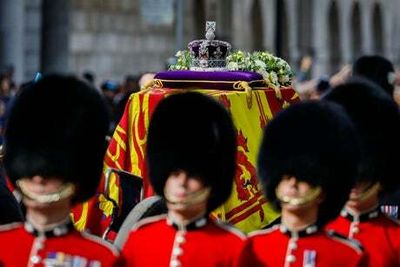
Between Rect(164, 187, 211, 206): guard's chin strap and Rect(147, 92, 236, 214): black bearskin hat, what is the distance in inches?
2.0

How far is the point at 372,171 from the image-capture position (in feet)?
21.4

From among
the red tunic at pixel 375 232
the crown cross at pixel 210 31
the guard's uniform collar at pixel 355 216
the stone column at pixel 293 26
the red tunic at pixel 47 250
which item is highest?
the crown cross at pixel 210 31

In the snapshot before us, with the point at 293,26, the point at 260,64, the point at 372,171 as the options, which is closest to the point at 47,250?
the point at 372,171

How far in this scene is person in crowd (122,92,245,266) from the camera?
19.1 feet

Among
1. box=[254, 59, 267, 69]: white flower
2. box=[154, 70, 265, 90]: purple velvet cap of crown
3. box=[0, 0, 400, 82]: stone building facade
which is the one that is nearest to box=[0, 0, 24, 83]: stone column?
box=[0, 0, 400, 82]: stone building facade

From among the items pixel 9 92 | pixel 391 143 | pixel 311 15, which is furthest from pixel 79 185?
pixel 311 15

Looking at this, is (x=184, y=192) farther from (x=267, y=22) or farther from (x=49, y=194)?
(x=267, y=22)

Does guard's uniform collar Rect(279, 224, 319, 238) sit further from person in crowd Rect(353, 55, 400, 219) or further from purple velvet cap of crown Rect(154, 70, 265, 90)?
person in crowd Rect(353, 55, 400, 219)

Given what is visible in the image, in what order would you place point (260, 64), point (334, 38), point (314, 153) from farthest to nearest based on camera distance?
point (334, 38) → point (260, 64) → point (314, 153)

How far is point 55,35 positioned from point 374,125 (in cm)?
1814

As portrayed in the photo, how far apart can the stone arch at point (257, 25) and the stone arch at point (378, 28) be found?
10.9 meters

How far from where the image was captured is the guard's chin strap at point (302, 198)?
583 centimetres

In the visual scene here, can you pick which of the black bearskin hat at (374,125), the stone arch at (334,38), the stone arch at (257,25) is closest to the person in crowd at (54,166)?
the black bearskin hat at (374,125)

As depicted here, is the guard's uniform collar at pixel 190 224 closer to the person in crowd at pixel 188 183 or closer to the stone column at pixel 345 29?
the person in crowd at pixel 188 183
